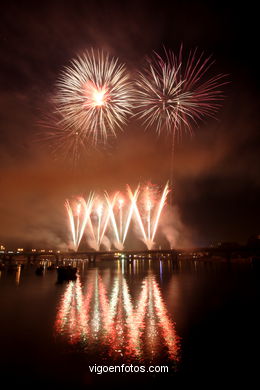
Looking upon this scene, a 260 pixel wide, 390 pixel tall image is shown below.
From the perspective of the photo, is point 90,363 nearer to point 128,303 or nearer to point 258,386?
point 258,386

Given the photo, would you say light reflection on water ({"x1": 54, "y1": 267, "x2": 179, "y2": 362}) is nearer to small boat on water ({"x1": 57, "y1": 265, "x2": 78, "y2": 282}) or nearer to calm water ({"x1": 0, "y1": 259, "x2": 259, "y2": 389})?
calm water ({"x1": 0, "y1": 259, "x2": 259, "y2": 389})

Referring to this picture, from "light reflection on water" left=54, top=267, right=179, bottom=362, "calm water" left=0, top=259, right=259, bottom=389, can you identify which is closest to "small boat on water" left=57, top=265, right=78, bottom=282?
"light reflection on water" left=54, top=267, right=179, bottom=362

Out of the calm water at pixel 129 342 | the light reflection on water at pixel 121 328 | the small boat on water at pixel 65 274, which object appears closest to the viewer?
the calm water at pixel 129 342

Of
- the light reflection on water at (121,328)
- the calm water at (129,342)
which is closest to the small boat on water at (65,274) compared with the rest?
the light reflection on water at (121,328)

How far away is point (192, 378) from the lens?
1332cm

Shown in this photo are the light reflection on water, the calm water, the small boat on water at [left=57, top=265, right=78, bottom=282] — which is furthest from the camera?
the small boat on water at [left=57, top=265, right=78, bottom=282]

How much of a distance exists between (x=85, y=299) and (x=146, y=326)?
17.0 meters

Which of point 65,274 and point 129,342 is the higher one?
point 65,274

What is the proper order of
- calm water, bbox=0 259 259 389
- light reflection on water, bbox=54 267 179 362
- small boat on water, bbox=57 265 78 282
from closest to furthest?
calm water, bbox=0 259 259 389
light reflection on water, bbox=54 267 179 362
small boat on water, bbox=57 265 78 282

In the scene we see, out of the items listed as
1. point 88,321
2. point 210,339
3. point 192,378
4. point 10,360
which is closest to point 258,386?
point 192,378

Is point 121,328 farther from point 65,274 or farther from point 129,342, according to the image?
point 65,274

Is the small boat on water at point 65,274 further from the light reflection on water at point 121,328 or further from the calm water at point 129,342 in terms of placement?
the calm water at point 129,342

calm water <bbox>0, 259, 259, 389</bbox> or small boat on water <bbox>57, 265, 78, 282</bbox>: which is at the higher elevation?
small boat on water <bbox>57, 265, 78, 282</bbox>

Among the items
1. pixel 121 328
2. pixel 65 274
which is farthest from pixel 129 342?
pixel 65 274
